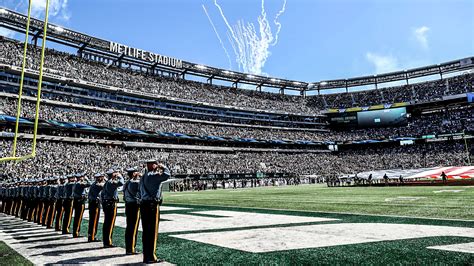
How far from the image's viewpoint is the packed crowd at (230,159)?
3778 cm

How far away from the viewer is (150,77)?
62.8 meters

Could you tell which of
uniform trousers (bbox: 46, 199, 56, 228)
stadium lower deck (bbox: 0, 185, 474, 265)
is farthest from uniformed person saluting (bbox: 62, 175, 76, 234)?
uniform trousers (bbox: 46, 199, 56, 228)

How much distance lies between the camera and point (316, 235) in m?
7.36

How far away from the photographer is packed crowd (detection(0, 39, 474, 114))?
158 feet

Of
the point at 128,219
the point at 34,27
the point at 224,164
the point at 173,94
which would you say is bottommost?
the point at 128,219

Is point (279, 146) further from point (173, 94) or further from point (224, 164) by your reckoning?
point (173, 94)

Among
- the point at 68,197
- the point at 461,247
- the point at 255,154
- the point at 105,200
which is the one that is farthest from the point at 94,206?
the point at 255,154

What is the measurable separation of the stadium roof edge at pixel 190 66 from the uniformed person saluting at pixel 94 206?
46.2 metres

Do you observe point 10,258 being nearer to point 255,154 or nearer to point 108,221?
point 108,221

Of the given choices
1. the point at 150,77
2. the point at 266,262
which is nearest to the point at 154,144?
the point at 150,77

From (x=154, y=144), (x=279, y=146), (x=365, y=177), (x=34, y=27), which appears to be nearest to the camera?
(x=365, y=177)

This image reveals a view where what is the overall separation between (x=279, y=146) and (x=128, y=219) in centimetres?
6590

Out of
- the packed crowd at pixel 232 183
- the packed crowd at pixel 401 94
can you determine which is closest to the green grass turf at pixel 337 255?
the packed crowd at pixel 232 183

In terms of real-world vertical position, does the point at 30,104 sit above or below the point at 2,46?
below
